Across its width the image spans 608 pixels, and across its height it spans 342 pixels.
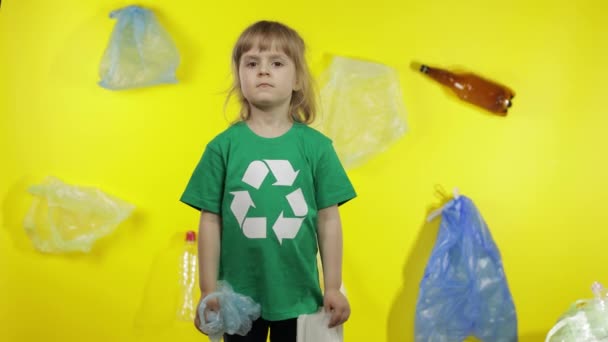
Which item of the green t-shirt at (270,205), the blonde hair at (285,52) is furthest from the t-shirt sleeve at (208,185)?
the blonde hair at (285,52)

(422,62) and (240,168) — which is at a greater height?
(422,62)

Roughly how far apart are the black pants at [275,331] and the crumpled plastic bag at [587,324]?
638mm

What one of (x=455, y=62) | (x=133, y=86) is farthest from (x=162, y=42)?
(x=455, y=62)

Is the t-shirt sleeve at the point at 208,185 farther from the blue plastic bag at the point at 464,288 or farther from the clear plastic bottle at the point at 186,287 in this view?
the blue plastic bag at the point at 464,288

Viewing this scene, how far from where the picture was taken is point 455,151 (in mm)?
1841

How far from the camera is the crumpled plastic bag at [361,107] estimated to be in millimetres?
1824

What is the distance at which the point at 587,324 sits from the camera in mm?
1396

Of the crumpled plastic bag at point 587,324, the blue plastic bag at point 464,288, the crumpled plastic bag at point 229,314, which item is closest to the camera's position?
the crumpled plastic bag at point 229,314

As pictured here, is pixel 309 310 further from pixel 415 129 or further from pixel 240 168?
pixel 415 129

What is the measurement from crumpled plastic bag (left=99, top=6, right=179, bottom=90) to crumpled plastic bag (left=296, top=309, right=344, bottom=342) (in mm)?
993

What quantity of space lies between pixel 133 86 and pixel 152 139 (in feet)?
0.52

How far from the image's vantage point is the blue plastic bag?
1779 mm

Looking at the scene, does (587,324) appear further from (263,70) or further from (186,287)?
(186,287)

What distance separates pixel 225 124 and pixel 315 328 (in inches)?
36.1
